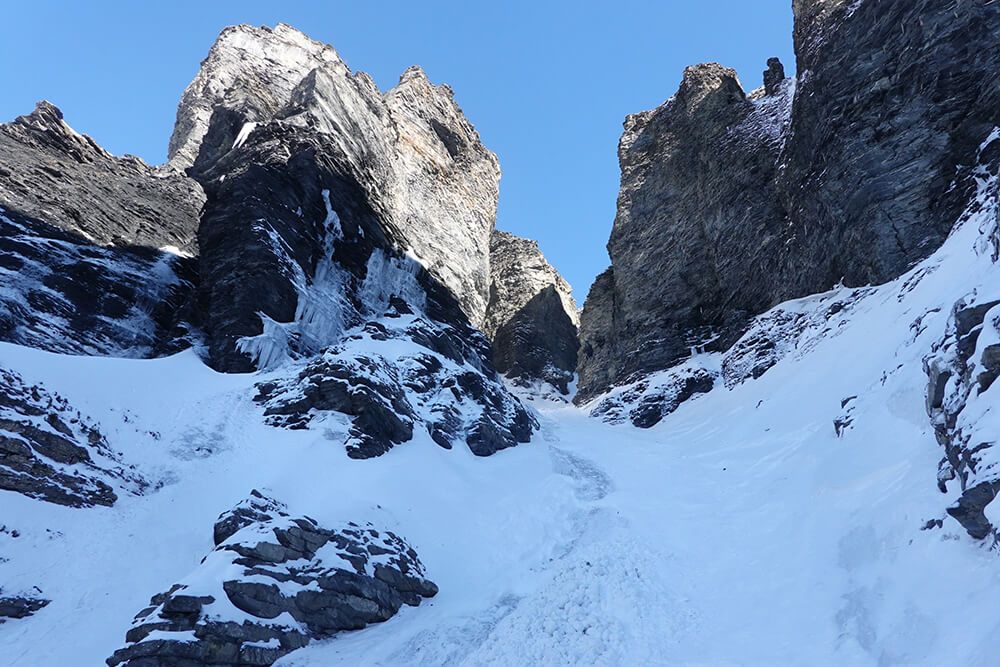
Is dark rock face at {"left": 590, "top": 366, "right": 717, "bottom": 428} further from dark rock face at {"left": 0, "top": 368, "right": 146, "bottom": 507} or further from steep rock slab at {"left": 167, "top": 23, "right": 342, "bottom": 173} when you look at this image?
steep rock slab at {"left": 167, "top": 23, "right": 342, "bottom": 173}

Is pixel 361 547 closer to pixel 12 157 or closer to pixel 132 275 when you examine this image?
pixel 132 275

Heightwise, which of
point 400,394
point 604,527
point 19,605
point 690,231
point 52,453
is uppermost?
point 690,231

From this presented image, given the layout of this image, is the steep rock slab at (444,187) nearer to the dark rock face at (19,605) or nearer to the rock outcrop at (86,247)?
the rock outcrop at (86,247)

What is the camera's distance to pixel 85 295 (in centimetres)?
2677

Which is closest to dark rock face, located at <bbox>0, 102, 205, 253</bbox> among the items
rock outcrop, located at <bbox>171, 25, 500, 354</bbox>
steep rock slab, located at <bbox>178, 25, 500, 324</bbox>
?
rock outcrop, located at <bbox>171, 25, 500, 354</bbox>

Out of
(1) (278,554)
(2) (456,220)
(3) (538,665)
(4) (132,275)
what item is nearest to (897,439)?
(3) (538,665)

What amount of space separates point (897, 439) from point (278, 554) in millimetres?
14985

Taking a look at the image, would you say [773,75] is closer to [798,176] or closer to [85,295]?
[798,176]

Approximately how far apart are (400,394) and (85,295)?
49.1ft

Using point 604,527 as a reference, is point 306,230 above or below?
above

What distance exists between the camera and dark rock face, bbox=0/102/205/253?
29.1m

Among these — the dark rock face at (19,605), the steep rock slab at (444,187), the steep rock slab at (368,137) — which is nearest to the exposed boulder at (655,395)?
the steep rock slab at (444,187)

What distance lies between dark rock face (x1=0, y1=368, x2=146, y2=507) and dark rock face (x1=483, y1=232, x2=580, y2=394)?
61.3 m

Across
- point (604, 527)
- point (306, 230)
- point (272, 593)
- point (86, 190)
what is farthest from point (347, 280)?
point (272, 593)
